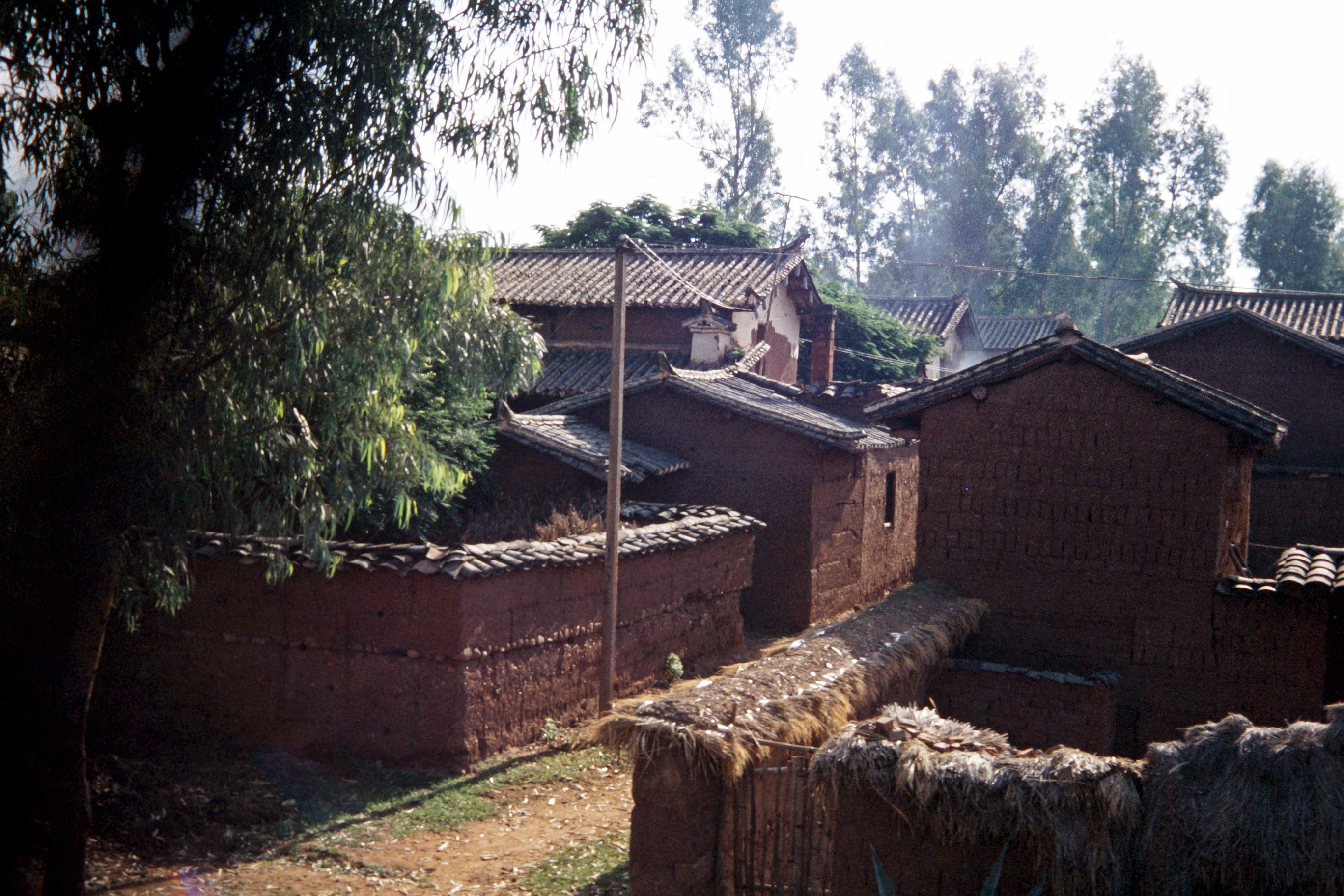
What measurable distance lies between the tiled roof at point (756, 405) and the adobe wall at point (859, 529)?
49cm

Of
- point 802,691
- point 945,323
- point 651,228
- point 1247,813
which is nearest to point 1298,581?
point 802,691

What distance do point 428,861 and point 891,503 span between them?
13.4 meters

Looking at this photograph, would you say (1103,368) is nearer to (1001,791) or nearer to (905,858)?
(1001,791)

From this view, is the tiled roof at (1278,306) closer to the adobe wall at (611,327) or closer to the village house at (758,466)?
the village house at (758,466)

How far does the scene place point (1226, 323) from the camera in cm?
1822

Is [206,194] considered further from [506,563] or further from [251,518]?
[506,563]

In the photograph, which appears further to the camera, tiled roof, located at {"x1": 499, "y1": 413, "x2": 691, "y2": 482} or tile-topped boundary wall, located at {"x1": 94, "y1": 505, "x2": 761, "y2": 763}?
tiled roof, located at {"x1": 499, "y1": 413, "x2": 691, "y2": 482}

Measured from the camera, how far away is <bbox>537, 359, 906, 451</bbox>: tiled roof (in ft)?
51.8

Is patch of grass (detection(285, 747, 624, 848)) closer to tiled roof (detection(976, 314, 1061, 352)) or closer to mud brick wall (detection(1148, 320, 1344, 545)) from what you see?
mud brick wall (detection(1148, 320, 1344, 545))

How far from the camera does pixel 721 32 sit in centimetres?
3759

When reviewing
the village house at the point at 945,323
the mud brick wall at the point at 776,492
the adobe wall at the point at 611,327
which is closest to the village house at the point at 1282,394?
the mud brick wall at the point at 776,492

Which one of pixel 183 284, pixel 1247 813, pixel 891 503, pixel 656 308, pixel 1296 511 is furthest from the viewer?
pixel 656 308

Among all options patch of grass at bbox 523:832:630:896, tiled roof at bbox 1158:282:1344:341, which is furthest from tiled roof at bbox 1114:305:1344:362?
patch of grass at bbox 523:832:630:896

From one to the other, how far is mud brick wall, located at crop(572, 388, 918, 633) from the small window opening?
1095 millimetres
